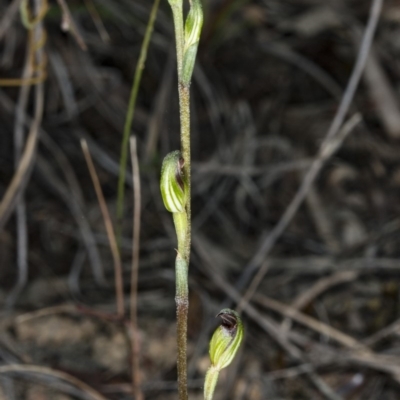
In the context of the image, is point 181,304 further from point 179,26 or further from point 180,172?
point 179,26

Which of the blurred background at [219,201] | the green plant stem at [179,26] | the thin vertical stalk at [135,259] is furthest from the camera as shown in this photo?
the blurred background at [219,201]

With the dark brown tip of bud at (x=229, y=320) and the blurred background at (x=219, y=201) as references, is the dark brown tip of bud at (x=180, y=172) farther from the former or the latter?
the blurred background at (x=219, y=201)

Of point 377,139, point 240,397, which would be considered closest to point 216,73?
point 377,139

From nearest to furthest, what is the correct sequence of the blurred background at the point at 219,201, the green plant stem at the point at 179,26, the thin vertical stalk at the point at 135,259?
the green plant stem at the point at 179,26 → the thin vertical stalk at the point at 135,259 → the blurred background at the point at 219,201

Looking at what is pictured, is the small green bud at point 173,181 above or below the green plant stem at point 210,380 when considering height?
above

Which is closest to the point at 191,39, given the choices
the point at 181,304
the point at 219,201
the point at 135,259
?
the point at 181,304

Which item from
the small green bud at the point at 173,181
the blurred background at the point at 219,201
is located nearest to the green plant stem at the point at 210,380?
the small green bud at the point at 173,181

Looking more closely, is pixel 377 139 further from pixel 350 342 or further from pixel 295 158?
pixel 350 342

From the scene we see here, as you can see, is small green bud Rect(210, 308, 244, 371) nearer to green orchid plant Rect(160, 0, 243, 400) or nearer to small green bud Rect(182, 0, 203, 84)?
green orchid plant Rect(160, 0, 243, 400)
